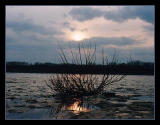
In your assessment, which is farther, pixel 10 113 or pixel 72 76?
pixel 72 76
